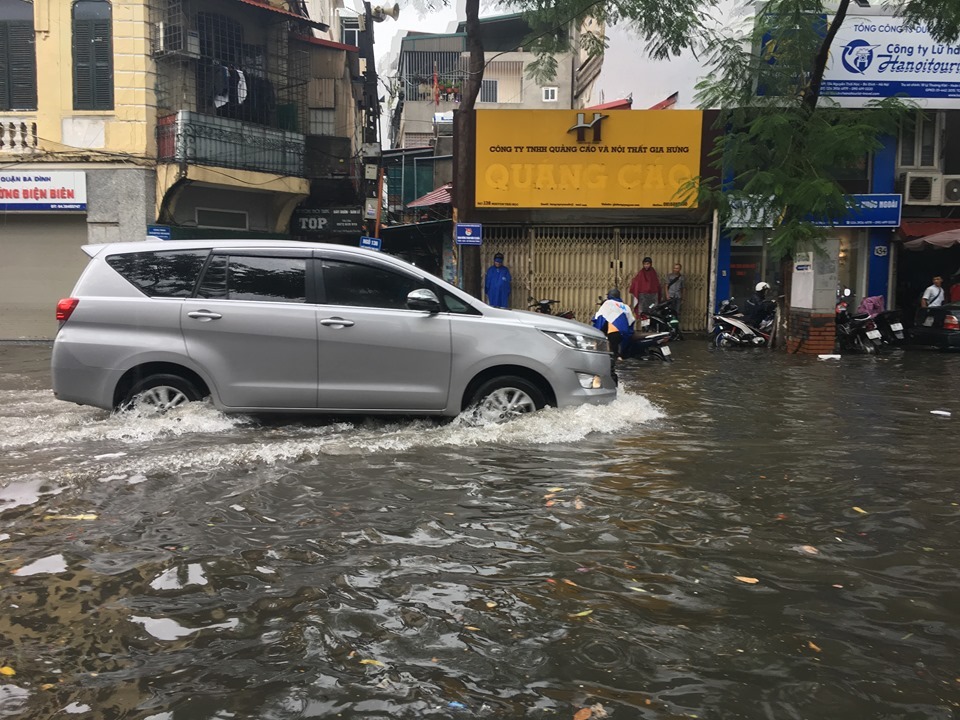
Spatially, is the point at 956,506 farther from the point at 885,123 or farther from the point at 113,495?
the point at 885,123

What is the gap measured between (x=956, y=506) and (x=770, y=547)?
167cm

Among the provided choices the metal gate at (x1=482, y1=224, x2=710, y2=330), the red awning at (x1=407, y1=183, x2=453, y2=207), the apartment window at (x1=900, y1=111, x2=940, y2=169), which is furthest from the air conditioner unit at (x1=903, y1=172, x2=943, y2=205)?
the red awning at (x1=407, y1=183, x2=453, y2=207)

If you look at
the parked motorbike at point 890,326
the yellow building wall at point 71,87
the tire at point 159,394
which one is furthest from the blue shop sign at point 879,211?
the yellow building wall at point 71,87

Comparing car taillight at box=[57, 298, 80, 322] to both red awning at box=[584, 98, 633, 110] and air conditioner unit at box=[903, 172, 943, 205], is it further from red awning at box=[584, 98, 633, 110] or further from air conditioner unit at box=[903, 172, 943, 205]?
air conditioner unit at box=[903, 172, 943, 205]

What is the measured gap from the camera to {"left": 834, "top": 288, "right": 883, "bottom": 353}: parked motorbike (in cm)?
1508

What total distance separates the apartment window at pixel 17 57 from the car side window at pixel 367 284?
14.9 metres

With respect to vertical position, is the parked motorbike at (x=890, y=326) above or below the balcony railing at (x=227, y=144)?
below

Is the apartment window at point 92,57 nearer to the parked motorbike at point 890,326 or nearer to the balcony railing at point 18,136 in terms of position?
the balcony railing at point 18,136

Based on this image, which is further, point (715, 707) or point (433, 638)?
point (433, 638)

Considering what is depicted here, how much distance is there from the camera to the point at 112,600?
3547mm

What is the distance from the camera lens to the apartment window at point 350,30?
101ft

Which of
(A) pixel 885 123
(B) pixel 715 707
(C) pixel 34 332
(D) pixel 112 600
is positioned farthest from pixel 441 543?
(C) pixel 34 332

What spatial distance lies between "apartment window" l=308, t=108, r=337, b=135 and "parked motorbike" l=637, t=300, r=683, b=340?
11733 mm

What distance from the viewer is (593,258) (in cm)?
1828
